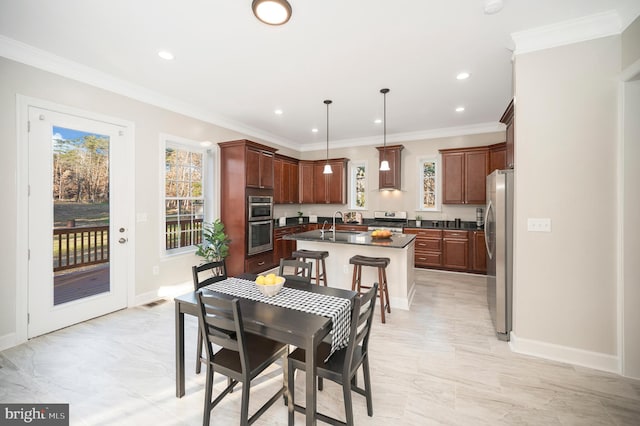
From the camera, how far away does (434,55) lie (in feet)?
9.74

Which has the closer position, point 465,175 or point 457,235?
point 457,235

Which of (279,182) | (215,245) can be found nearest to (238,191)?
(215,245)

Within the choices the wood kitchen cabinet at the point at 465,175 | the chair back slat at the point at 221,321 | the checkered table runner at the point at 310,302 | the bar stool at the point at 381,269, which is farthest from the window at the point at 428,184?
the chair back slat at the point at 221,321

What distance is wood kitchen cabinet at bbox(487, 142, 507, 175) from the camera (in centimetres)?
510

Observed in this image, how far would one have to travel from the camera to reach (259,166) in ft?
17.1

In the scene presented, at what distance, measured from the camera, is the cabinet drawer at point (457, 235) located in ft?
17.9

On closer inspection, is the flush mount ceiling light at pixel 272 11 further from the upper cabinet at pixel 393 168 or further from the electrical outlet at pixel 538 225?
the upper cabinet at pixel 393 168

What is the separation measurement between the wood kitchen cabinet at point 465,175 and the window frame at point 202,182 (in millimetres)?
4639

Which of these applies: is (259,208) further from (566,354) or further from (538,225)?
(566,354)

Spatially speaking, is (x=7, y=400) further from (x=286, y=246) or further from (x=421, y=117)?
(x=421, y=117)

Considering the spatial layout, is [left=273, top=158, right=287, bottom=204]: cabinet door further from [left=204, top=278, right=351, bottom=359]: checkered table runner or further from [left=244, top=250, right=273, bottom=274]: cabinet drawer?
[left=204, top=278, right=351, bottom=359]: checkered table runner

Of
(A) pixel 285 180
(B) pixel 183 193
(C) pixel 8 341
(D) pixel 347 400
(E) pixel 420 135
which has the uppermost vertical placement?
(E) pixel 420 135

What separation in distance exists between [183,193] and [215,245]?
0.99 meters

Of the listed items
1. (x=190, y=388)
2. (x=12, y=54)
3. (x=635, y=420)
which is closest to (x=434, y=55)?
(x=635, y=420)
